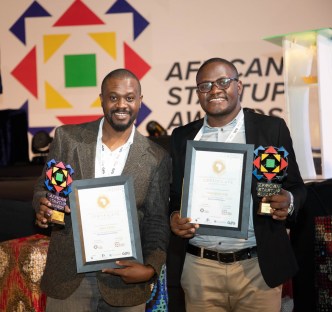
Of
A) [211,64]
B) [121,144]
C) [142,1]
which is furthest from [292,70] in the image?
[142,1]

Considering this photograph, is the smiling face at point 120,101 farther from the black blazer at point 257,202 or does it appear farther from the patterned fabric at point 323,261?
the patterned fabric at point 323,261

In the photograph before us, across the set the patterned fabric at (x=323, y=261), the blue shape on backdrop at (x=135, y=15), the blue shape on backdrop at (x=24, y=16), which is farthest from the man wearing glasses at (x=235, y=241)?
the blue shape on backdrop at (x=24, y=16)

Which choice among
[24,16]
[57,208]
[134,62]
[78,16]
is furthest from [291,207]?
[24,16]

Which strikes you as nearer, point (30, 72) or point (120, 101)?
point (120, 101)

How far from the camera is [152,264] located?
2.47 m

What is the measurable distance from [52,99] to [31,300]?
433 centimetres

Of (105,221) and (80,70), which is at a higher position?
(80,70)

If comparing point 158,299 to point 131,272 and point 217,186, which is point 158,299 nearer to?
point 131,272

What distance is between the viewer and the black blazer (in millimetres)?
2521

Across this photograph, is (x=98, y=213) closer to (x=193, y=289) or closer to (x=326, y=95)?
(x=193, y=289)

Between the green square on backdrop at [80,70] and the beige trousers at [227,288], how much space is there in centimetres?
469

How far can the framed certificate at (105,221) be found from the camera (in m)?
2.41

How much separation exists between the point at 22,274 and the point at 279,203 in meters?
1.60

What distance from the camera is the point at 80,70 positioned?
7.06m
